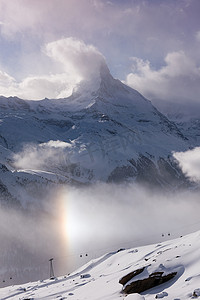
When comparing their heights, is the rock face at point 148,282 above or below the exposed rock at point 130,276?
below

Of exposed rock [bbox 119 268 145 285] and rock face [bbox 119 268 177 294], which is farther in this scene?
exposed rock [bbox 119 268 145 285]

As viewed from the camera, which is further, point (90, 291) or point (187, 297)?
point (90, 291)

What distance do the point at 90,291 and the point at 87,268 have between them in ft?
77.3

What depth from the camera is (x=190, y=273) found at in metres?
24.1

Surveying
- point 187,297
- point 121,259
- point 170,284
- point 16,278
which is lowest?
point 187,297

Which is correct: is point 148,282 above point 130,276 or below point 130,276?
below

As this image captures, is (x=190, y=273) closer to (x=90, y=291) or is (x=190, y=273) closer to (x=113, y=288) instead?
(x=113, y=288)

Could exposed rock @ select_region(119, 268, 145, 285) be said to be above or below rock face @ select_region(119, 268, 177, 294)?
above

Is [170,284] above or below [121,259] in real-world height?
below

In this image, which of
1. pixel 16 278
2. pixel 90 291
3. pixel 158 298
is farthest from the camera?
pixel 16 278

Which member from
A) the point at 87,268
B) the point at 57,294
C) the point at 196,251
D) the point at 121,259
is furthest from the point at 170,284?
the point at 87,268

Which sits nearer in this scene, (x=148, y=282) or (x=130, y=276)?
(x=148, y=282)

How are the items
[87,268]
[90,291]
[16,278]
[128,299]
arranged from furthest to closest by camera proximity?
[16,278], [87,268], [90,291], [128,299]

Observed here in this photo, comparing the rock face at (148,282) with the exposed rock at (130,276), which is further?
the exposed rock at (130,276)
